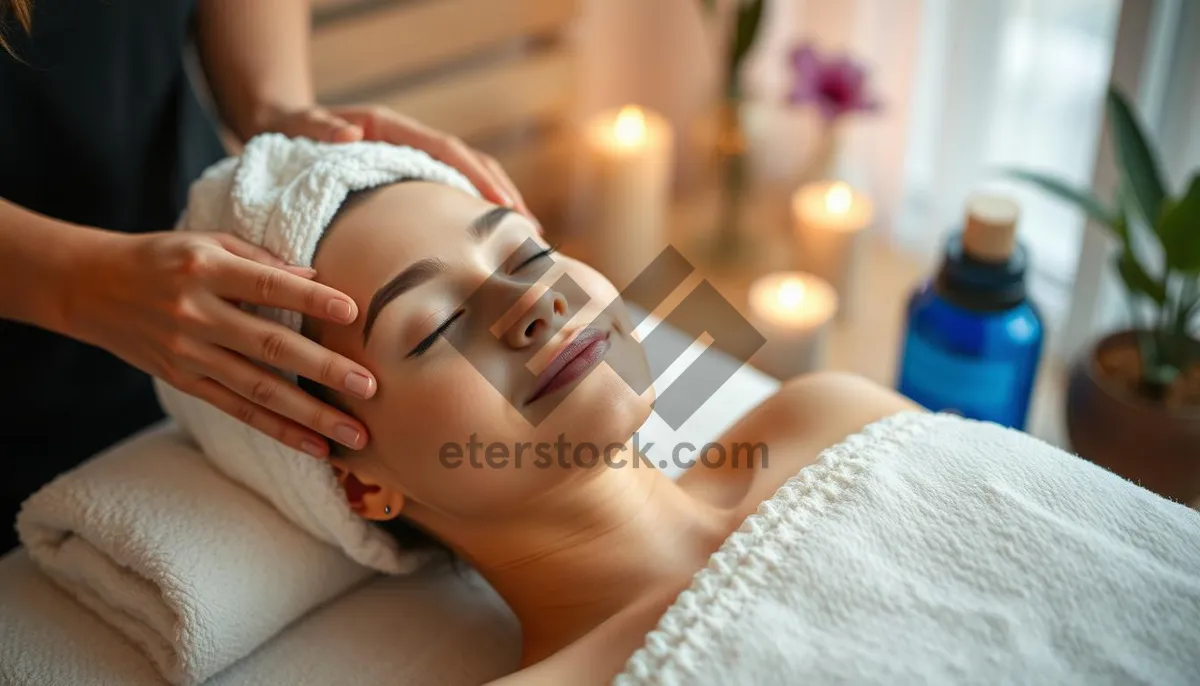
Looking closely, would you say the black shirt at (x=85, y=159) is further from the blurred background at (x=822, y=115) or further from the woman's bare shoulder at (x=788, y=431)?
the woman's bare shoulder at (x=788, y=431)

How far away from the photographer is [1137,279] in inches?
52.1

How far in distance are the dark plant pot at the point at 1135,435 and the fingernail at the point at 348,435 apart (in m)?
0.91

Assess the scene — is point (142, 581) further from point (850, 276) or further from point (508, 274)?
point (850, 276)

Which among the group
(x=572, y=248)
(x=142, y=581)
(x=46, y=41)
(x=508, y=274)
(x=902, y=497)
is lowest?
(x=572, y=248)

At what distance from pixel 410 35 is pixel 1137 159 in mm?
1050

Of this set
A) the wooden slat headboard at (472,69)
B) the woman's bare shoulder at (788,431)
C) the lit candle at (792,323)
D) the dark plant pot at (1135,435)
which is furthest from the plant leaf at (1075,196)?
the wooden slat headboard at (472,69)

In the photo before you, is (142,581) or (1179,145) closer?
(142,581)

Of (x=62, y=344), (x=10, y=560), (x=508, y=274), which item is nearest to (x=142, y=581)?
(x=10, y=560)

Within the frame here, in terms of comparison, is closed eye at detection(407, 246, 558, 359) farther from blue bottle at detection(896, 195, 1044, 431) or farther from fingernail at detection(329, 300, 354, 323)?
blue bottle at detection(896, 195, 1044, 431)

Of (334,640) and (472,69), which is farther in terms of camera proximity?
(472,69)

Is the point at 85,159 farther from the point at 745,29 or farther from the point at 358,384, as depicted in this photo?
the point at 745,29

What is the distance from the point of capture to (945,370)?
143cm

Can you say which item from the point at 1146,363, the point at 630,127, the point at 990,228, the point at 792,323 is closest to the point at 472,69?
the point at 630,127

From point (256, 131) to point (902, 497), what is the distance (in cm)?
77
